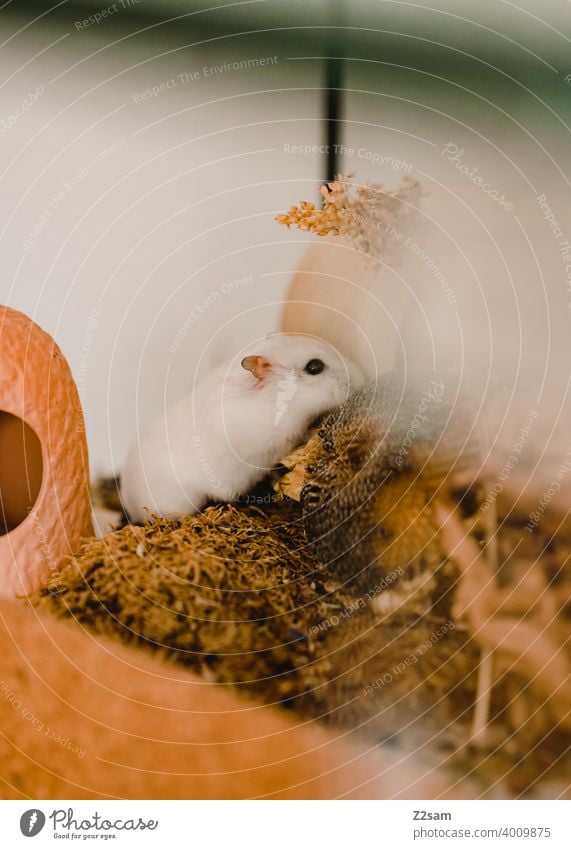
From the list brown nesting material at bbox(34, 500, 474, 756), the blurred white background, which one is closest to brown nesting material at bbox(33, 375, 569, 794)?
brown nesting material at bbox(34, 500, 474, 756)

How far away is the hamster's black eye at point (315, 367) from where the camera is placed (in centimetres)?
86

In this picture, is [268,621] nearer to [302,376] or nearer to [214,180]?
[302,376]

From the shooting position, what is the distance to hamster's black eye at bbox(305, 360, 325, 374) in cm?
86

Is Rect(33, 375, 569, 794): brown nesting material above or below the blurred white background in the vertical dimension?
below

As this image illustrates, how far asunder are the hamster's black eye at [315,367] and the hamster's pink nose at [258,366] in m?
0.04

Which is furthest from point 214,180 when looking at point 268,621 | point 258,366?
point 268,621

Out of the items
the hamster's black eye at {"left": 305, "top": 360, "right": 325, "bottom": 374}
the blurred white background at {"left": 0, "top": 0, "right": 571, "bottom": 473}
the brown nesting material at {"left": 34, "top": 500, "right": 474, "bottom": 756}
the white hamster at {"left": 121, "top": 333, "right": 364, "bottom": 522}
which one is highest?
the blurred white background at {"left": 0, "top": 0, "right": 571, "bottom": 473}

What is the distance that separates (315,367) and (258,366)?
65 millimetres

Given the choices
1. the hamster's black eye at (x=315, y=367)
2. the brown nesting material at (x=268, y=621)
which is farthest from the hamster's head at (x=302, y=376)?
the brown nesting material at (x=268, y=621)

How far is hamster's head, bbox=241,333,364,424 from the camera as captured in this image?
0.85 meters

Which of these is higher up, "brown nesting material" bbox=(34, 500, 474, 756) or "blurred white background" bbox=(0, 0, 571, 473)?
"blurred white background" bbox=(0, 0, 571, 473)

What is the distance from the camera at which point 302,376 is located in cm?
86

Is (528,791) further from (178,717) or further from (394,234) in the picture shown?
(394,234)

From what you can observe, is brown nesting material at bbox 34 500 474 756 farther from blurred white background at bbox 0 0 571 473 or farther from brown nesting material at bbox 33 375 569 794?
blurred white background at bbox 0 0 571 473
